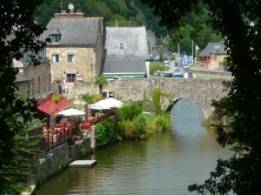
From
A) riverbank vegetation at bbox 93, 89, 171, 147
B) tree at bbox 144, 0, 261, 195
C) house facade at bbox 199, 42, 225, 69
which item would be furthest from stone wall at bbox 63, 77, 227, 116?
tree at bbox 144, 0, 261, 195

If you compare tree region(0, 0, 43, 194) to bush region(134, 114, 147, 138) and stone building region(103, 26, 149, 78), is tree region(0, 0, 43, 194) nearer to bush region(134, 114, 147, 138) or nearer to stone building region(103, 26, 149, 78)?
bush region(134, 114, 147, 138)

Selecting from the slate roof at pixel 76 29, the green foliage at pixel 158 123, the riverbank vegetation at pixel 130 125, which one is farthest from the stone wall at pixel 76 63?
the green foliage at pixel 158 123

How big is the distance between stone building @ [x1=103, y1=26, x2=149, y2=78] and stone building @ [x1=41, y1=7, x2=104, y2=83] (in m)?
1.04

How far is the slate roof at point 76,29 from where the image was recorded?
Answer: 160 ft

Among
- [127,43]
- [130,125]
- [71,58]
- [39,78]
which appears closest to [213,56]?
[127,43]

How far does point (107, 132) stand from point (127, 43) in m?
17.6

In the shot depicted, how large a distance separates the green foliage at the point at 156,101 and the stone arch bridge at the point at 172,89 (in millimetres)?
320

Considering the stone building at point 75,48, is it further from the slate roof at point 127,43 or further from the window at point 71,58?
the slate roof at point 127,43

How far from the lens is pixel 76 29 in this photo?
49.5 m

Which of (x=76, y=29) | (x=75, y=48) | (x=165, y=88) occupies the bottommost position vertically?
(x=165, y=88)

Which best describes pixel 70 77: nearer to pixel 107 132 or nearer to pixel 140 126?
pixel 140 126

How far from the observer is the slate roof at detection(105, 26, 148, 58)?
50875mm

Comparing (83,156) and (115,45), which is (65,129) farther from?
(115,45)

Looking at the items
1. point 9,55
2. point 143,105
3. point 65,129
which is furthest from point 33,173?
point 143,105
